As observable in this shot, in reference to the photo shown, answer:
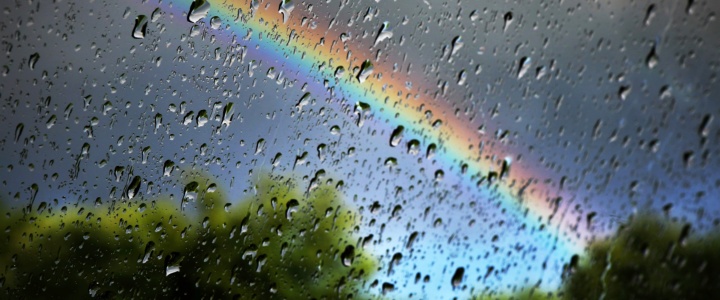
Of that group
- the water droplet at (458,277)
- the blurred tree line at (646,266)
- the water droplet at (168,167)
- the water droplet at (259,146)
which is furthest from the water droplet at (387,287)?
the water droplet at (168,167)

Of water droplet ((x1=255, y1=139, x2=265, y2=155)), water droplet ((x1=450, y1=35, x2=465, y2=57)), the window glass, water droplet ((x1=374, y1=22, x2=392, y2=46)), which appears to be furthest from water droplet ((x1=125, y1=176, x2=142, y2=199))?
water droplet ((x1=450, y1=35, x2=465, y2=57))

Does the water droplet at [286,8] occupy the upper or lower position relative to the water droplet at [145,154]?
upper

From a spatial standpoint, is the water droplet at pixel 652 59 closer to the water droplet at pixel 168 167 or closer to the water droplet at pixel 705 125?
the water droplet at pixel 705 125

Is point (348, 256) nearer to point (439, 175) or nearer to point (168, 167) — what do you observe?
point (439, 175)

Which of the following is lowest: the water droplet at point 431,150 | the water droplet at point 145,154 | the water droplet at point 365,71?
the water droplet at point 431,150

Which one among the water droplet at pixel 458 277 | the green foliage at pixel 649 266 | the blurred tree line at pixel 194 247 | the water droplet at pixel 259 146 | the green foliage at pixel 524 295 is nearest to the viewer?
the green foliage at pixel 649 266

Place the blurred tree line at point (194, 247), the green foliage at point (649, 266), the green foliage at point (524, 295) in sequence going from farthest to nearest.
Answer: the blurred tree line at point (194, 247) < the green foliage at point (524, 295) < the green foliage at point (649, 266)
